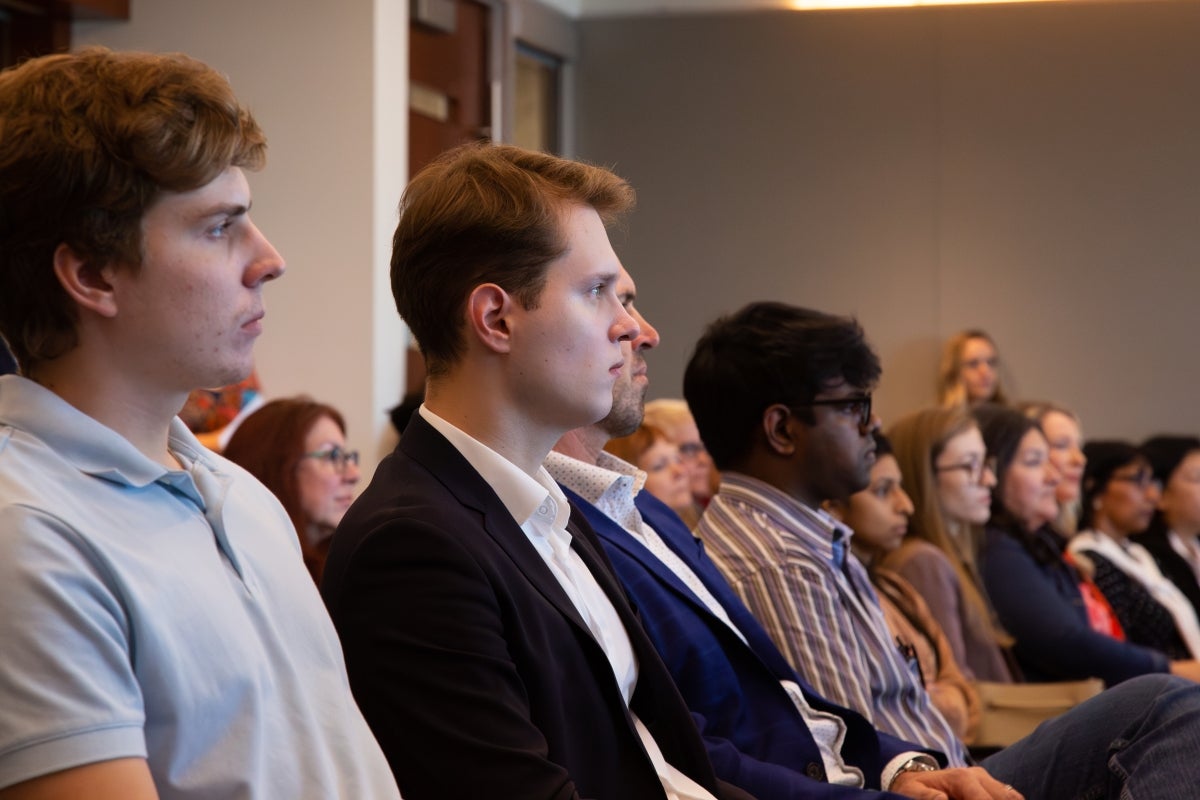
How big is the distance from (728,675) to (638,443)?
73.7 inches

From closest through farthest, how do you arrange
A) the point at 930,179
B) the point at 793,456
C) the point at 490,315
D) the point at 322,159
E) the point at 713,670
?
the point at 490,315 → the point at 713,670 → the point at 793,456 → the point at 322,159 → the point at 930,179

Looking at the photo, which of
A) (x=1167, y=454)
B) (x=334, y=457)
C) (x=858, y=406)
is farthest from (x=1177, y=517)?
(x=334, y=457)

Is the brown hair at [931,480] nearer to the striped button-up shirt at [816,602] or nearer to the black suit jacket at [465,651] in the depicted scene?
the striped button-up shirt at [816,602]

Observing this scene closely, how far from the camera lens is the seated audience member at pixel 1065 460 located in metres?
4.84

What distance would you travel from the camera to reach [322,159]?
4520 millimetres

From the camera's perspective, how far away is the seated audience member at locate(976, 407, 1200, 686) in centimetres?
357

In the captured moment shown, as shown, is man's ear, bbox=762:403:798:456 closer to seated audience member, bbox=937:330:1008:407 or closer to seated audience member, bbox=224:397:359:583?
seated audience member, bbox=224:397:359:583

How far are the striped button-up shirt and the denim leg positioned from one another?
9.2 inches

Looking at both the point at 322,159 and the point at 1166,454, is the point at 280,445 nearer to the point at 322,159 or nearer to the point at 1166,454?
the point at 322,159

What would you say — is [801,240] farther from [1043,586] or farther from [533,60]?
[1043,586]

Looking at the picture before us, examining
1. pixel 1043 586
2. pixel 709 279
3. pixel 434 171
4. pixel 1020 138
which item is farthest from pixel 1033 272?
pixel 434 171

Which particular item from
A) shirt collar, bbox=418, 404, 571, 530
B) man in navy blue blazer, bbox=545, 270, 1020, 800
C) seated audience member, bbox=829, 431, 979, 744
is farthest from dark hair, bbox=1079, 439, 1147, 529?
shirt collar, bbox=418, 404, 571, 530

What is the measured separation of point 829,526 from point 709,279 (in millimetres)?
4283

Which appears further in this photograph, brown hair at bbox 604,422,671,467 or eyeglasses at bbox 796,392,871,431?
brown hair at bbox 604,422,671,467
